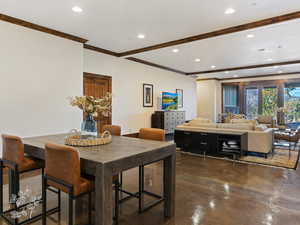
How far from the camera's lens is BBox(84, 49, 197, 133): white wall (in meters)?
6.05

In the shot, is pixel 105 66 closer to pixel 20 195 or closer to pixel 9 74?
pixel 9 74

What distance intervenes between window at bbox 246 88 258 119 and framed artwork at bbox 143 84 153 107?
6.35m

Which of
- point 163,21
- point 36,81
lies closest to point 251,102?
point 163,21

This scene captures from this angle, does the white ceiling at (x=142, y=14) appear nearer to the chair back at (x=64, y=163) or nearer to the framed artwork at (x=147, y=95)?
the chair back at (x=64, y=163)

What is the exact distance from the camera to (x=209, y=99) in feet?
37.6

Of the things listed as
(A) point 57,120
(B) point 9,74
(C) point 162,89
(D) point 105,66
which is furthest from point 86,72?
(C) point 162,89

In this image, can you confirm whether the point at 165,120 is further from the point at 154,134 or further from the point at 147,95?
the point at 154,134

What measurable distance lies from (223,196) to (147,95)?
5.34m

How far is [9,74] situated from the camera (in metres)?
3.82

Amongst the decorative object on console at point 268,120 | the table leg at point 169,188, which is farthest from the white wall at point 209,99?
the table leg at point 169,188

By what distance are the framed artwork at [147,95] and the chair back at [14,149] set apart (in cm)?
553

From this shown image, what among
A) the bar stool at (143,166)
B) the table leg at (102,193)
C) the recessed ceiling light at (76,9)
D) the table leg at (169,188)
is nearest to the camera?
the table leg at (102,193)

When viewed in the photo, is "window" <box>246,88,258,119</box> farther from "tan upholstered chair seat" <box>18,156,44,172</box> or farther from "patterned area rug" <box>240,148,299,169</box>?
"tan upholstered chair seat" <box>18,156,44,172</box>

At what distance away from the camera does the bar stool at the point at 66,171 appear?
1679mm
